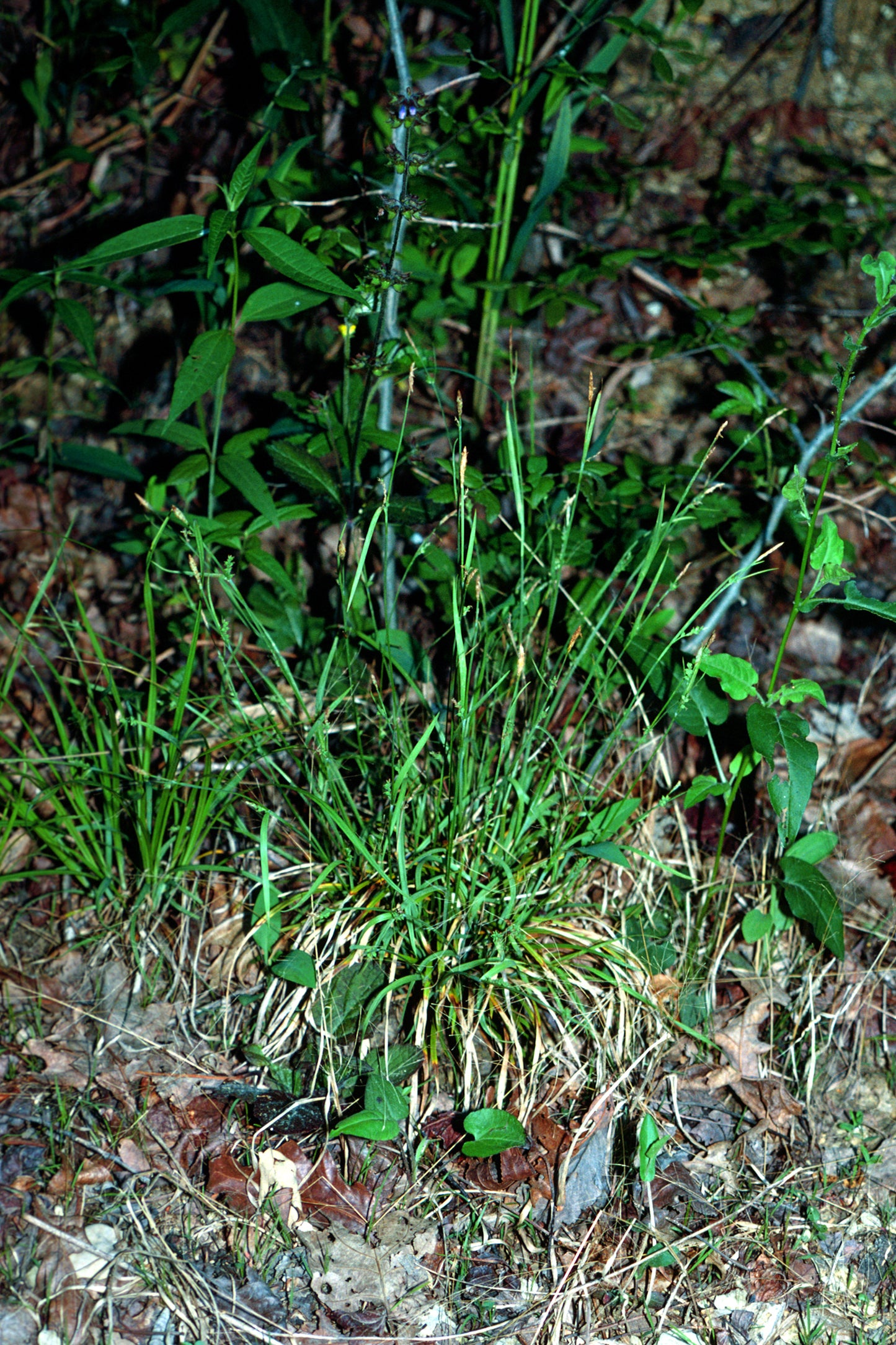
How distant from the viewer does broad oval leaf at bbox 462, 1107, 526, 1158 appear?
147 cm

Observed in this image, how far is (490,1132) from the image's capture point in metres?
1.49

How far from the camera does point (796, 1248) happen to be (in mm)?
1484

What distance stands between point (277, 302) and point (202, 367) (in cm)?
17

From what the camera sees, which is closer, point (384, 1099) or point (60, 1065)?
point (384, 1099)

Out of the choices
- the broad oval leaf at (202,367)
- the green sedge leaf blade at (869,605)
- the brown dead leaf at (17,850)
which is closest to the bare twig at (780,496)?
the green sedge leaf blade at (869,605)

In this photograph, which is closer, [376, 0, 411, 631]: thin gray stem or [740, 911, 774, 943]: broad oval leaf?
[376, 0, 411, 631]: thin gray stem

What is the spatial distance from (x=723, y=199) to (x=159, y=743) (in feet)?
6.65

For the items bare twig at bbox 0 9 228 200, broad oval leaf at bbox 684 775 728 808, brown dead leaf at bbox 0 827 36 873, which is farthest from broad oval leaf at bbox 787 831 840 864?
bare twig at bbox 0 9 228 200

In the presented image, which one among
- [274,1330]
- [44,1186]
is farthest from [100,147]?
[274,1330]

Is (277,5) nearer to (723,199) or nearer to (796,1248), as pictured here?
(723,199)

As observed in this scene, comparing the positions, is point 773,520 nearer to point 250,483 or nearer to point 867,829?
point 867,829

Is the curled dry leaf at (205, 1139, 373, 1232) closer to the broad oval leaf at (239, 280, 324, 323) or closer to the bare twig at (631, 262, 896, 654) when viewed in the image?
the bare twig at (631, 262, 896, 654)

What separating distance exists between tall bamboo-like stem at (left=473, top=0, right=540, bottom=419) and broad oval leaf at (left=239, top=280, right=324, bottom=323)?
355mm

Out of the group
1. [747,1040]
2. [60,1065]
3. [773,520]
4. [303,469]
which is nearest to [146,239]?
[303,469]
